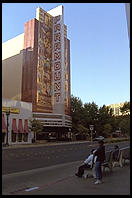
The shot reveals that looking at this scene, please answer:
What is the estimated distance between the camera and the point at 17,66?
62406 millimetres

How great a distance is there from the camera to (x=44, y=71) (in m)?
59.0

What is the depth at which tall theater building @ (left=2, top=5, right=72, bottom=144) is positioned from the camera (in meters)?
56.3

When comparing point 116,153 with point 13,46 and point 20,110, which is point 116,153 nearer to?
point 20,110

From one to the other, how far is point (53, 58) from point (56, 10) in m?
13.5

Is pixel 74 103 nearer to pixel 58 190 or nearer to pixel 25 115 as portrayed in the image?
pixel 25 115

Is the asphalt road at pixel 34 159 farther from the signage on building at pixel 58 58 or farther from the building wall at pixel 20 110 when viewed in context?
the signage on building at pixel 58 58

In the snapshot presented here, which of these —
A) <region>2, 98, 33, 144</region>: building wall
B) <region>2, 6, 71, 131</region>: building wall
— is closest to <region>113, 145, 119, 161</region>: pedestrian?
<region>2, 98, 33, 144</region>: building wall

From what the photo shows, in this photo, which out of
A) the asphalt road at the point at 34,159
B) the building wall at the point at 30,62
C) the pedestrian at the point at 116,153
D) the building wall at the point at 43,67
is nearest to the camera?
the pedestrian at the point at 116,153

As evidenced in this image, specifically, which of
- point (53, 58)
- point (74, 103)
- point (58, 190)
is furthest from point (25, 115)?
point (58, 190)

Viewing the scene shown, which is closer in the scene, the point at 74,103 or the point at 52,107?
the point at 52,107

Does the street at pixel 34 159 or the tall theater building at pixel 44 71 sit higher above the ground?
the tall theater building at pixel 44 71

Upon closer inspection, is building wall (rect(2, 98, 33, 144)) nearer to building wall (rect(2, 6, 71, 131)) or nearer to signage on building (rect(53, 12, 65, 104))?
building wall (rect(2, 6, 71, 131))

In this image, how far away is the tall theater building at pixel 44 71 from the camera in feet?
185

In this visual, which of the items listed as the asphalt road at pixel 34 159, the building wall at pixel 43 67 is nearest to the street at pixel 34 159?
the asphalt road at pixel 34 159
